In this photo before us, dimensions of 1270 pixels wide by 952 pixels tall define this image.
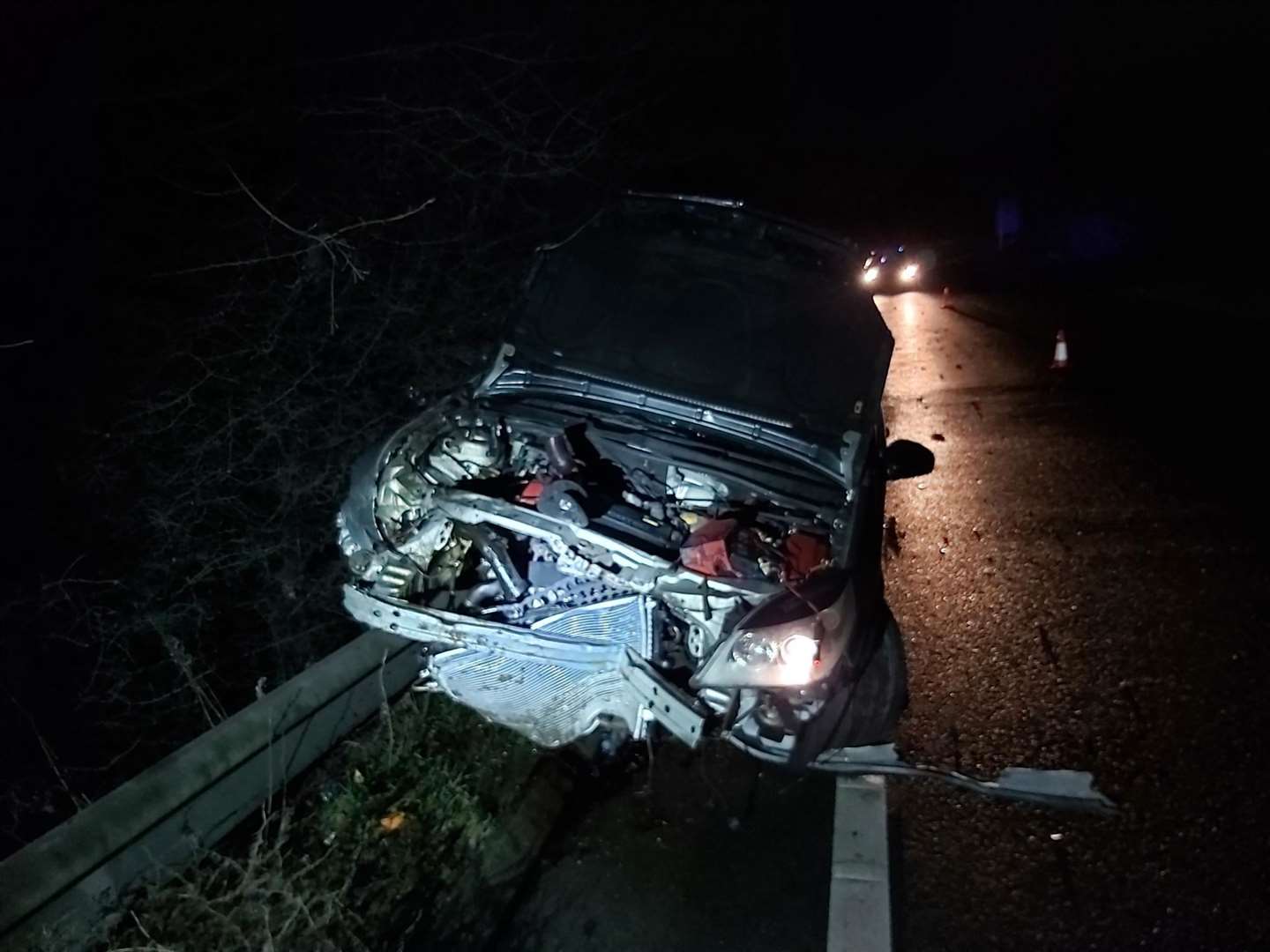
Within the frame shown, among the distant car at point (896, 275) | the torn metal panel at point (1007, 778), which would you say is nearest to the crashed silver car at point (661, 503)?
the torn metal panel at point (1007, 778)

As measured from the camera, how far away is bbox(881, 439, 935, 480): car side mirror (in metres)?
4.66

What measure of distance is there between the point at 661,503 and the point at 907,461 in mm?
1520

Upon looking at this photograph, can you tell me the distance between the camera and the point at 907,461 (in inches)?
183

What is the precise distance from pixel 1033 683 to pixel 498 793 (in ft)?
8.33

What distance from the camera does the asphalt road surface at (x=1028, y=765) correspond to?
3.07 m

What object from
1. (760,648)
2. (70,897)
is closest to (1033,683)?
(760,648)

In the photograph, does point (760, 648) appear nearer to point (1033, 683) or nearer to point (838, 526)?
point (838, 526)

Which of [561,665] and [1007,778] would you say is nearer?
[561,665]

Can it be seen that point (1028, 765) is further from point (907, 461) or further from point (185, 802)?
point (185, 802)

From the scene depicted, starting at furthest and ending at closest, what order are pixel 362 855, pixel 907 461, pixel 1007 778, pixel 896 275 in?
pixel 896 275 < pixel 907 461 < pixel 1007 778 < pixel 362 855

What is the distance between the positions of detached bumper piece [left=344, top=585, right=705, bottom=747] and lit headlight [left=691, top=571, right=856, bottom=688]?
18 cm

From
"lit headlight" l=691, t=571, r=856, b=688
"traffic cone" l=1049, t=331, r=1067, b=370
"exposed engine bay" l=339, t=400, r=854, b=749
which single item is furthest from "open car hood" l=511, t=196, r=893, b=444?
"traffic cone" l=1049, t=331, r=1067, b=370

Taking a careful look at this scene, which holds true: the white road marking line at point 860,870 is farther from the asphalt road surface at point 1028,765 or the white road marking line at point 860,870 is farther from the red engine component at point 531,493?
the red engine component at point 531,493

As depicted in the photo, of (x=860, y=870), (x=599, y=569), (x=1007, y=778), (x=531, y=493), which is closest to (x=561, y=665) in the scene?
(x=599, y=569)
